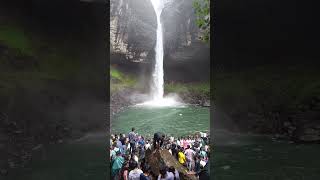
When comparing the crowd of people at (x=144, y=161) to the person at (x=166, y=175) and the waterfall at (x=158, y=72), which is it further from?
the waterfall at (x=158, y=72)

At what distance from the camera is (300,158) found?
1173 centimetres

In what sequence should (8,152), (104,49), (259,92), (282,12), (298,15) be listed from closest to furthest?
(8,152)
(298,15)
(282,12)
(259,92)
(104,49)

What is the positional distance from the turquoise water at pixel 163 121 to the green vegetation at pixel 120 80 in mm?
5486

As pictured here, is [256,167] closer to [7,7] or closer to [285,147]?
[285,147]

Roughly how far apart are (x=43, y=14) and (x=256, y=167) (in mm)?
8512

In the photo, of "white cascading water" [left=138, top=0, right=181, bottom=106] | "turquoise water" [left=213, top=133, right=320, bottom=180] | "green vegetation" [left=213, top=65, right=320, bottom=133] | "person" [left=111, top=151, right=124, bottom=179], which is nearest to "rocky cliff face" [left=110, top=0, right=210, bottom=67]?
"white cascading water" [left=138, top=0, right=181, bottom=106]

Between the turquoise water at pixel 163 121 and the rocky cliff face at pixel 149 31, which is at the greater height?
the rocky cliff face at pixel 149 31

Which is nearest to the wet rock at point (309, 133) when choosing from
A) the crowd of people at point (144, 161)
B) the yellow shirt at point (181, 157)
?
the crowd of people at point (144, 161)

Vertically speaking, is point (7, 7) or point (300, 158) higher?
point (7, 7)

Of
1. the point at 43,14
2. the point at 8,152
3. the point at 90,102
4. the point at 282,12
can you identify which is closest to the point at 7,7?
the point at 43,14

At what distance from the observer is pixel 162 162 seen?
11016 millimetres

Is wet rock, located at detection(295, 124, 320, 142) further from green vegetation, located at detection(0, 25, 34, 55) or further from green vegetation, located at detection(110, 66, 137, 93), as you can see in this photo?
green vegetation, located at detection(110, 66, 137, 93)

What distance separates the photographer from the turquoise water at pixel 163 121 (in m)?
31.4

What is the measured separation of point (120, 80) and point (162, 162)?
1508 inches
